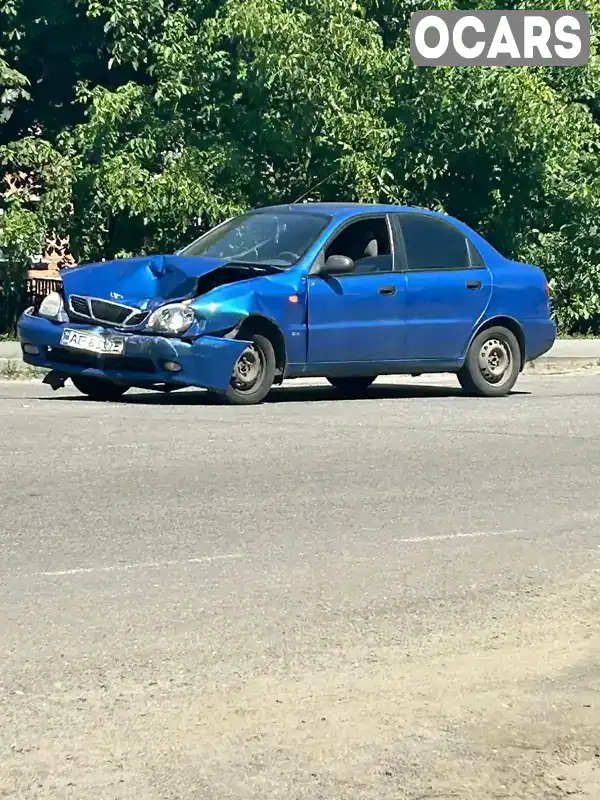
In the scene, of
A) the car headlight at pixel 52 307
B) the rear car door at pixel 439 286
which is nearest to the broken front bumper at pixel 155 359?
the car headlight at pixel 52 307

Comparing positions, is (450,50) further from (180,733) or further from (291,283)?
(180,733)

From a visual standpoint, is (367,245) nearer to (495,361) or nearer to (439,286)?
(439,286)

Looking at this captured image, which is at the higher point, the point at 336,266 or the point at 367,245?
the point at 367,245

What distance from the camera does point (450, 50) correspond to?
23.2 meters

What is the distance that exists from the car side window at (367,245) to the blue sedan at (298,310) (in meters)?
0.01

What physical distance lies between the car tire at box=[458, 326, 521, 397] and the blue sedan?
0.04ft

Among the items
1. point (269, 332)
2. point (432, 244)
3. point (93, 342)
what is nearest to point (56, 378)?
point (93, 342)

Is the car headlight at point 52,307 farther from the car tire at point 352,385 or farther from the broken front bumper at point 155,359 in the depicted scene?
the car tire at point 352,385

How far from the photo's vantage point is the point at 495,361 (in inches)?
631

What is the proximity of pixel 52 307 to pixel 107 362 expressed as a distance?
824 mm

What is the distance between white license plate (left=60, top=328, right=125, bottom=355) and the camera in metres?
13.9

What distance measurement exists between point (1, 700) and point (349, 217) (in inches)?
392

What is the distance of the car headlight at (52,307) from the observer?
14398 mm

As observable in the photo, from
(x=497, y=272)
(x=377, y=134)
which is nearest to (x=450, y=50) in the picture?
(x=377, y=134)
